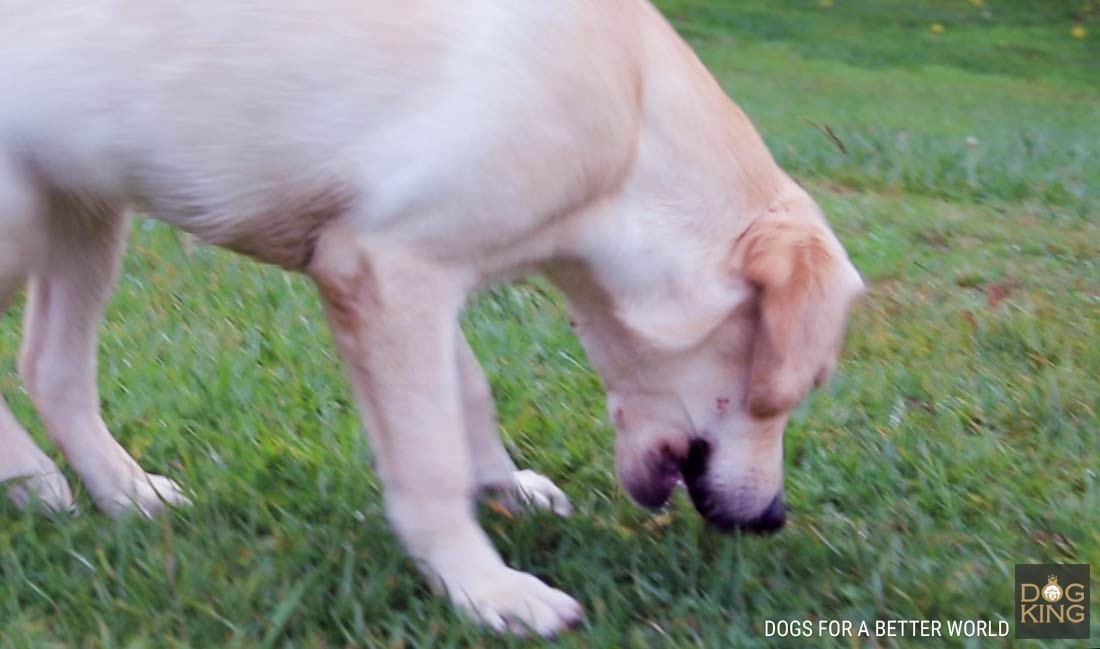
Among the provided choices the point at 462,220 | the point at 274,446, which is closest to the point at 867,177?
the point at 274,446

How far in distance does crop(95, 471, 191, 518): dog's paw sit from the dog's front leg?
0.61 m

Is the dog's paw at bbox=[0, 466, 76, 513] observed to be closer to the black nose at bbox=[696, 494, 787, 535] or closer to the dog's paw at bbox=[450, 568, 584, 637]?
the dog's paw at bbox=[450, 568, 584, 637]

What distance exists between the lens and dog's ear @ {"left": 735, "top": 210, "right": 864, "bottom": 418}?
8.13 ft

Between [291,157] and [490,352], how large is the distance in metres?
1.64

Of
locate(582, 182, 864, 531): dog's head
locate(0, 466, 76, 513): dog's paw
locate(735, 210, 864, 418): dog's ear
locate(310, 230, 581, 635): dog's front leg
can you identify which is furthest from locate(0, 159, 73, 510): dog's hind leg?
locate(735, 210, 864, 418): dog's ear

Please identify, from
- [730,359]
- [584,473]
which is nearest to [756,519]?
[730,359]

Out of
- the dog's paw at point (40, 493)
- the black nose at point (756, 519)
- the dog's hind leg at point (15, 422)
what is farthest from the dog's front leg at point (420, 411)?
the dog's paw at point (40, 493)

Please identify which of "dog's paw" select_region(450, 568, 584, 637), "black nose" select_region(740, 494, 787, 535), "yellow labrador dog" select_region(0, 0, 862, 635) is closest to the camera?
"yellow labrador dog" select_region(0, 0, 862, 635)

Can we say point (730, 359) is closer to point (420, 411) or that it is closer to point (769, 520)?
point (769, 520)

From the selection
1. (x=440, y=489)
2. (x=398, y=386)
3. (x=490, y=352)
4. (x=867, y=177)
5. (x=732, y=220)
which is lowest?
(x=867, y=177)

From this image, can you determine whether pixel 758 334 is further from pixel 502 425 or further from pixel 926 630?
pixel 502 425

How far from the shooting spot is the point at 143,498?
2852mm

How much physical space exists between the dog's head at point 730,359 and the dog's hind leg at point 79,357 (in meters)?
1.01

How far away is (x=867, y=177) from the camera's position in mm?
7004
